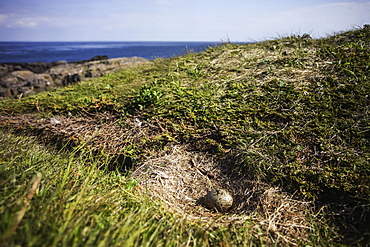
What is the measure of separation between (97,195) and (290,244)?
156 cm

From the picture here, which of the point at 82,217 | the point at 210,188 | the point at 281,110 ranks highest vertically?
the point at 281,110

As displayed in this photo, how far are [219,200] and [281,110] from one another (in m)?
1.47

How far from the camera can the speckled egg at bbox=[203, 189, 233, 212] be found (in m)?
2.14

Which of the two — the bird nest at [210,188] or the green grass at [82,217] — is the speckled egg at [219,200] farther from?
the green grass at [82,217]

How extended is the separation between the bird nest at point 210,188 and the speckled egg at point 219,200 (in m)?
0.06

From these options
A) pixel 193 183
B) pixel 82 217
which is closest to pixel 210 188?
pixel 193 183

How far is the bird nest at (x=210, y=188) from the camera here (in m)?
1.94

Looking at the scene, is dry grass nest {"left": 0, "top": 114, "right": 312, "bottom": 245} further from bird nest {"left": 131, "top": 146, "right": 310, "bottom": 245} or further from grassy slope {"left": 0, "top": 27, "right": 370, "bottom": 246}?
grassy slope {"left": 0, "top": 27, "right": 370, "bottom": 246}

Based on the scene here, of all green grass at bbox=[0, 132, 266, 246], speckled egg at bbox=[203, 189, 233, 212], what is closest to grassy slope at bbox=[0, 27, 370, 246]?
green grass at bbox=[0, 132, 266, 246]

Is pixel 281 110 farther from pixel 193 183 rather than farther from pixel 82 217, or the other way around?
pixel 82 217

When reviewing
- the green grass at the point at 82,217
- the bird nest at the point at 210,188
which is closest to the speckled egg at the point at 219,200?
the bird nest at the point at 210,188

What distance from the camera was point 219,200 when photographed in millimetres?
2145

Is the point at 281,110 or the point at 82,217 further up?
the point at 281,110

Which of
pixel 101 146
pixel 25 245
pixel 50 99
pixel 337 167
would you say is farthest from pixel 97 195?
pixel 50 99
